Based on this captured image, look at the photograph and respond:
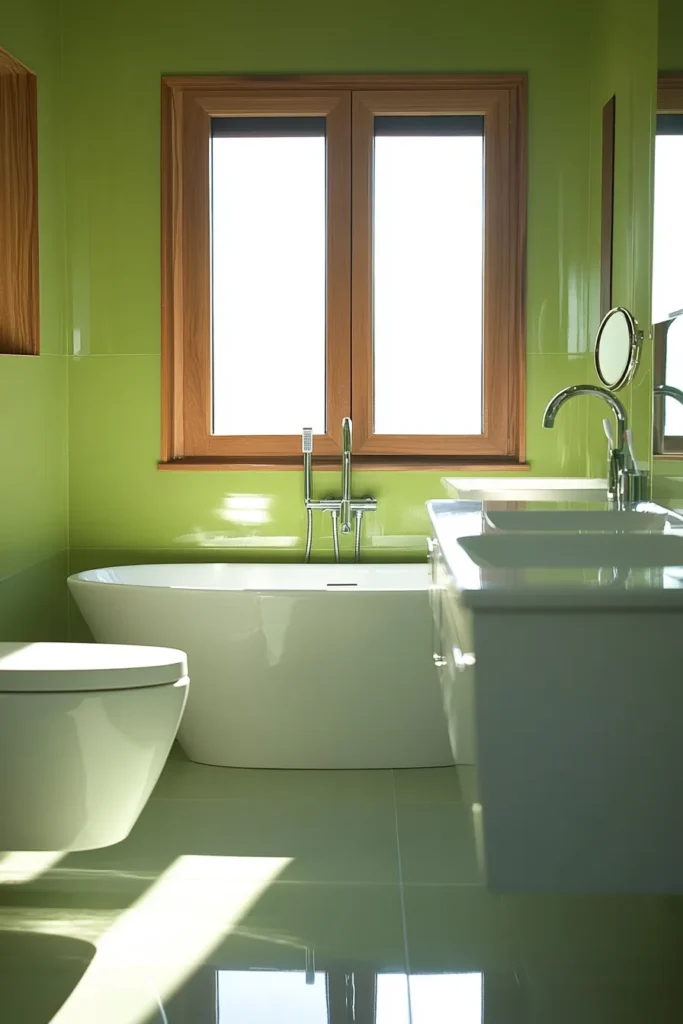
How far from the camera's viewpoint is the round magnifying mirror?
10.1 ft

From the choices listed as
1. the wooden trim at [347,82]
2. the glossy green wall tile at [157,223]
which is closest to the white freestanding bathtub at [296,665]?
the glossy green wall tile at [157,223]

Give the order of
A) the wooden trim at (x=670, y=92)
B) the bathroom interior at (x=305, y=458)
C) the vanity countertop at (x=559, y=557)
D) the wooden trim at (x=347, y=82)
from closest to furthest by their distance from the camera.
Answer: the vanity countertop at (x=559, y=557) → the bathroom interior at (x=305, y=458) → the wooden trim at (x=670, y=92) → the wooden trim at (x=347, y=82)

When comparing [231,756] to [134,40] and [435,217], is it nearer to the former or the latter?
[435,217]

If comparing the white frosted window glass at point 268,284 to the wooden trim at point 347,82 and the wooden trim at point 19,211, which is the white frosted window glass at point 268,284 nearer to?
the wooden trim at point 347,82

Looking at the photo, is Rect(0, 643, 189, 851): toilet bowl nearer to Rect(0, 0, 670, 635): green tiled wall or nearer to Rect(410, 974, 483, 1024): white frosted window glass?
Rect(410, 974, 483, 1024): white frosted window glass

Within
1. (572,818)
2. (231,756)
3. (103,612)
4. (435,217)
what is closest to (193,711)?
(231,756)

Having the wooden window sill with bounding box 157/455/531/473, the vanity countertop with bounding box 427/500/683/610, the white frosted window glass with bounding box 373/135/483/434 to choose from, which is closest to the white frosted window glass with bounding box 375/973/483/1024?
the vanity countertop with bounding box 427/500/683/610

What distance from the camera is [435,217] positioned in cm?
408

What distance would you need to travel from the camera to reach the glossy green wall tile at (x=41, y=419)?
3.56 metres

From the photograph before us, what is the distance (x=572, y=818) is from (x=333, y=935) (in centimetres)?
125

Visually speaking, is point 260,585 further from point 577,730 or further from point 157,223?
point 577,730

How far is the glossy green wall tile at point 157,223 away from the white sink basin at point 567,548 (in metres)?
1.88

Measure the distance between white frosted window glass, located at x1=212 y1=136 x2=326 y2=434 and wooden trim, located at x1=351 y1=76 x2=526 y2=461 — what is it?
0.15 meters

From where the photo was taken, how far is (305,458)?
394 centimetres
